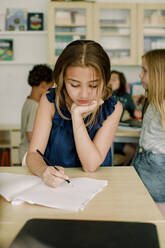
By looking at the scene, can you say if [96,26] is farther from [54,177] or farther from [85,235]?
[85,235]

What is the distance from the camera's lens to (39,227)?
0.63 metres

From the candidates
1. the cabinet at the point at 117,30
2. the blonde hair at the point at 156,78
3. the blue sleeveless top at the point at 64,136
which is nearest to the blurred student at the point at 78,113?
the blue sleeveless top at the point at 64,136

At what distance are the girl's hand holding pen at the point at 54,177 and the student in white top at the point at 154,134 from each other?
871 millimetres

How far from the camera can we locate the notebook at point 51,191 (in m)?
0.80

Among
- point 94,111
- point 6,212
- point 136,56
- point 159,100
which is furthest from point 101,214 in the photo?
point 136,56

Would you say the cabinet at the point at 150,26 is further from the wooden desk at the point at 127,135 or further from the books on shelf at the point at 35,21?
the wooden desk at the point at 127,135

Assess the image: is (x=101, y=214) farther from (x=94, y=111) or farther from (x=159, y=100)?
A: (x=159, y=100)

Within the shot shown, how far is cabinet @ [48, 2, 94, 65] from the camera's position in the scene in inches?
149

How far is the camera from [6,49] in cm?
402

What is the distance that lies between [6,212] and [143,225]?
0.36 meters

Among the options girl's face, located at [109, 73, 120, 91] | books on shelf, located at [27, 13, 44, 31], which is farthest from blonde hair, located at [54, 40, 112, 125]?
books on shelf, located at [27, 13, 44, 31]

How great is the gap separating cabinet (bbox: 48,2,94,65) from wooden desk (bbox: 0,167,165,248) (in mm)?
3116

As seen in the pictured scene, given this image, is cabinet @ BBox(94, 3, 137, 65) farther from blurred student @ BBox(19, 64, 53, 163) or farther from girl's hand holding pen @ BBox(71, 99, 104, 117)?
girl's hand holding pen @ BBox(71, 99, 104, 117)

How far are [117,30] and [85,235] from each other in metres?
3.72
